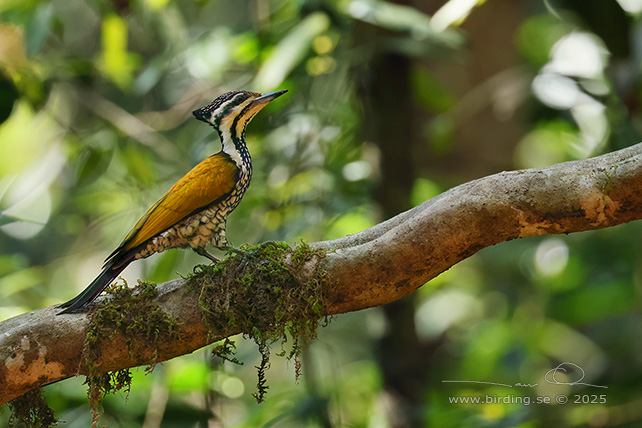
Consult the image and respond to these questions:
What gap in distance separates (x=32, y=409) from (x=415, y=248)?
5.45 ft

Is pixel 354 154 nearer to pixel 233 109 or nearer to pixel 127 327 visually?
pixel 233 109

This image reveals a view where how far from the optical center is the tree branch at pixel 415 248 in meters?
2.24

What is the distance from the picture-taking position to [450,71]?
19.2ft

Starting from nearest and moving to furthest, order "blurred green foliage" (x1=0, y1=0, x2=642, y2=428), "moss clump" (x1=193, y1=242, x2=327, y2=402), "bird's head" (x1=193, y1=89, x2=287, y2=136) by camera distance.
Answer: "moss clump" (x1=193, y1=242, x2=327, y2=402) < "bird's head" (x1=193, y1=89, x2=287, y2=136) < "blurred green foliage" (x1=0, y1=0, x2=642, y2=428)

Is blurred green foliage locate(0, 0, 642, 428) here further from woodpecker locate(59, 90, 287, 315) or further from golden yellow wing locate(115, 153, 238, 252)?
golden yellow wing locate(115, 153, 238, 252)

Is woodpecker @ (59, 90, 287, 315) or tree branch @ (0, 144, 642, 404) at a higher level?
woodpecker @ (59, 90, 287, 315)

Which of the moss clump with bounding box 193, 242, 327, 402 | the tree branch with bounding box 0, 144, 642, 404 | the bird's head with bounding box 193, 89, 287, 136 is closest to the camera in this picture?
the tree branch with bounding box 0, 144, 642, 404

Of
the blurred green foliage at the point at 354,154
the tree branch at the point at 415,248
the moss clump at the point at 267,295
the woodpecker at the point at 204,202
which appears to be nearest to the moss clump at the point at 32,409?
the tree branch at the point at 415,248

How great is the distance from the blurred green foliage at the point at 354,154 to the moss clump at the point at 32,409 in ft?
3.53

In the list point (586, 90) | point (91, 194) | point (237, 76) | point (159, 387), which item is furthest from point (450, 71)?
point (159, 387)

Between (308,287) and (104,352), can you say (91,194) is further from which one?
(308,287)

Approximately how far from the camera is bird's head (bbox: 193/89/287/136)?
277 cm

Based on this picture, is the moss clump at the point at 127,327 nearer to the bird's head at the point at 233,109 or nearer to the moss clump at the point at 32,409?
the moss clump at the point at 32,409

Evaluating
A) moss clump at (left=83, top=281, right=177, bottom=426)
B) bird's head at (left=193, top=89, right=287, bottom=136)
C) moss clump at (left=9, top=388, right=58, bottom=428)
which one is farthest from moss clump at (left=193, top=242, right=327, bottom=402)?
moss clump at (left=9, top=388, right=58, bottom=428)
